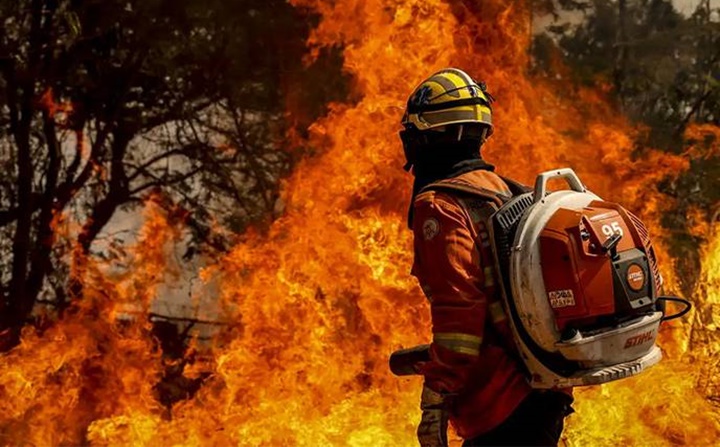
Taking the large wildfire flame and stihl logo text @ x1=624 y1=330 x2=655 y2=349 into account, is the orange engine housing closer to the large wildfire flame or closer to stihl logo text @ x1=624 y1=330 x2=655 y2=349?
stihl logo text @ x1=624 y1=330 x2=655 y2=349

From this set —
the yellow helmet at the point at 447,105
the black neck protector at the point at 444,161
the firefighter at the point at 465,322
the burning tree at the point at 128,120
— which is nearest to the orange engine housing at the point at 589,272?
the firefighter at the point at 465,322

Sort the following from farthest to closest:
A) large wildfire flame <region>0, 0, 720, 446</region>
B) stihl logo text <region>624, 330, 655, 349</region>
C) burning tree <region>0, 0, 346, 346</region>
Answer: burning tree <region>0, 0, 346, 346</region> → large wildfire flame <region>0, 0, 720, 446</region> → stihl logo text <region>624, 330, 655, 349</region>

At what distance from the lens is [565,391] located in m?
3.36

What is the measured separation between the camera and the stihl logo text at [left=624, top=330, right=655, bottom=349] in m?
3.14

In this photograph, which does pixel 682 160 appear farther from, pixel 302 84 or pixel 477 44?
pixel 302 84

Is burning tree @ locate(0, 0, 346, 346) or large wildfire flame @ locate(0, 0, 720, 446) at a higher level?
burning tree @ locate(0, 0, 346, 346)

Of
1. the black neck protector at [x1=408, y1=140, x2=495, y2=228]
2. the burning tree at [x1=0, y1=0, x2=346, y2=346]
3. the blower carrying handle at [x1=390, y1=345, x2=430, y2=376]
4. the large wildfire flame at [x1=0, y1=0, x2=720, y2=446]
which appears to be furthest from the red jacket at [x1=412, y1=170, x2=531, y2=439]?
Result: the burning tree at [x1=0, y1=0, x2=346, y2=346]

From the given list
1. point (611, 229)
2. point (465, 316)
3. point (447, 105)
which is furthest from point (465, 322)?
point (447, 105)

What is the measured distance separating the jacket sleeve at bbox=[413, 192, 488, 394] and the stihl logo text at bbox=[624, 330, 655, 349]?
51 cm

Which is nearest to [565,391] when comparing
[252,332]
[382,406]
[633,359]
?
[633,359]

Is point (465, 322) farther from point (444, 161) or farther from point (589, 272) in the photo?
point (444, 161)

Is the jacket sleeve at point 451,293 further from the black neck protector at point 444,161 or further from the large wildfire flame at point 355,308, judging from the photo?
the large wildfire flame at point 355,308

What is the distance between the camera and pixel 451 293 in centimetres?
312

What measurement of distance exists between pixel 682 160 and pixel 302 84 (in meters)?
4.00
